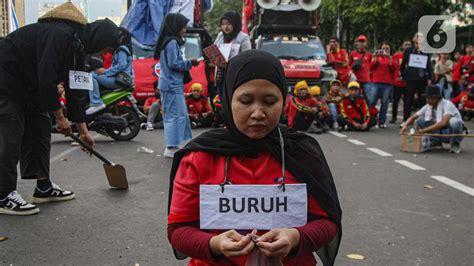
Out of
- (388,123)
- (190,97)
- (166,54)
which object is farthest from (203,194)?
(388,123)

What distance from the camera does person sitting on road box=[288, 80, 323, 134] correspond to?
12.0 meters

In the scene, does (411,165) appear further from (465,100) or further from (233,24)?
(465,100)

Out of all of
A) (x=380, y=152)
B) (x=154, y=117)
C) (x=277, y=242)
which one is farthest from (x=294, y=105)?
(x=277, y=242)

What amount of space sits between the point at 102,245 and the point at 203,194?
7.64 ft

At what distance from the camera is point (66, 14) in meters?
4.72

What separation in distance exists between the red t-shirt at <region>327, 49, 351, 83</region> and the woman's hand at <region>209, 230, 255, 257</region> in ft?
42.6

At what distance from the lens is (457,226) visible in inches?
184

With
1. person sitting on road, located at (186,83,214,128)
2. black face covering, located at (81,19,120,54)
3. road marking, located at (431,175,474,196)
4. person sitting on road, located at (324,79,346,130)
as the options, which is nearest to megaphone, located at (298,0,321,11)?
person sitting on road, located at (324,79,346,130)

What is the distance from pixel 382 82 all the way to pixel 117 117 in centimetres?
655

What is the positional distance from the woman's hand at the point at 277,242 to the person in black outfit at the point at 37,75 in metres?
3.15

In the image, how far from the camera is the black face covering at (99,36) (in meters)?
4.85

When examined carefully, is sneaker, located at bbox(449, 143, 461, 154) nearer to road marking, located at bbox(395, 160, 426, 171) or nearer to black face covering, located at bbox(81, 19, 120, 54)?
road marking, located at bbox(395, 160, 426, 171)

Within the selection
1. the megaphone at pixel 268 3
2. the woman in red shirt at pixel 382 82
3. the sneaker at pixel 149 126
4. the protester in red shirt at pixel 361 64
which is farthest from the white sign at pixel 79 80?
the megaphone at pixel 268 3

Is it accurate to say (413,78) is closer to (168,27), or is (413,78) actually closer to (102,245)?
(168,27)
